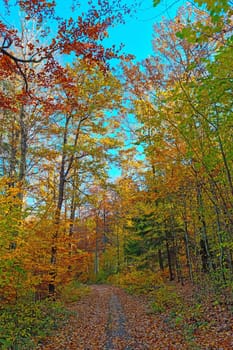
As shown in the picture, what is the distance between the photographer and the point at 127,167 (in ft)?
48.6

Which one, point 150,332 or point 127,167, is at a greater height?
point 127,167

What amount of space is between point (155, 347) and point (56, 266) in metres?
5.20

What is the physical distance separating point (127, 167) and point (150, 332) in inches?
354

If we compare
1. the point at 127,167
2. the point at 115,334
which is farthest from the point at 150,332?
the point at 127,167

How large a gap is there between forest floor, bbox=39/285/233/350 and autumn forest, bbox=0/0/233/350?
0.05 m

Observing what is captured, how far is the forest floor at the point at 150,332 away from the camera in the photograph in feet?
18.4

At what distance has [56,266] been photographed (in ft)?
32.6

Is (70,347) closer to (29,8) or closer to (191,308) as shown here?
(191,308)

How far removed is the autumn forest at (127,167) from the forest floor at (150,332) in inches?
1.8

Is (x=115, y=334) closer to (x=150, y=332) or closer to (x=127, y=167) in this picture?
(x=150, y=332)

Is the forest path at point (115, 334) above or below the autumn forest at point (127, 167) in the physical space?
below

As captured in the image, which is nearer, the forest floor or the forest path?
the forest floor

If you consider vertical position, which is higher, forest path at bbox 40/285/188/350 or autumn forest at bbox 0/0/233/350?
autumn forest at bbox 0/0/233/350

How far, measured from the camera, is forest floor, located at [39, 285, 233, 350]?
561 cm
